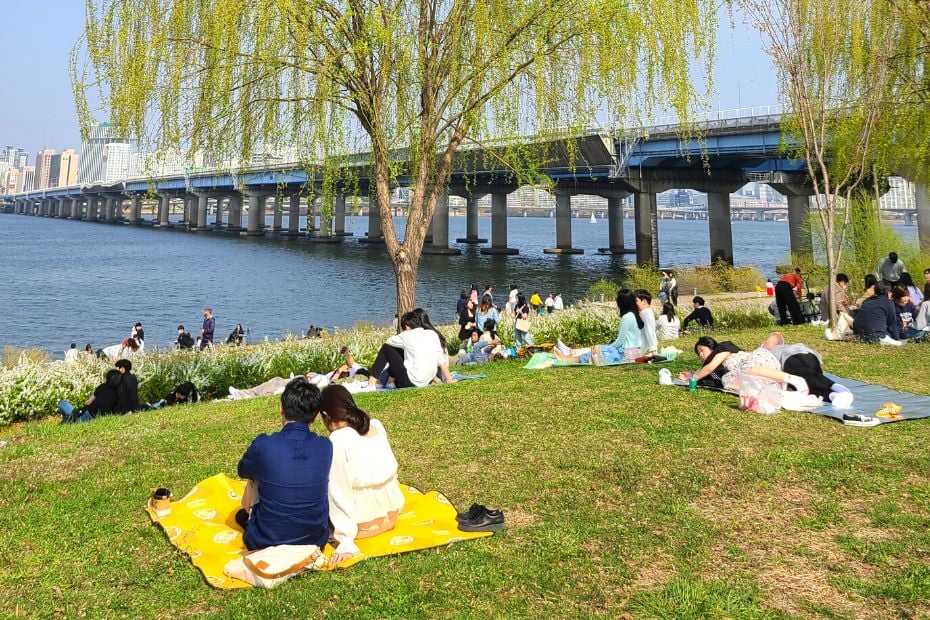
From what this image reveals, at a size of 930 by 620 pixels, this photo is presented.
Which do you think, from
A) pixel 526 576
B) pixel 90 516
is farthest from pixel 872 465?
pixel 90 516

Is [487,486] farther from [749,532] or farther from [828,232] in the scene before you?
[828,232]

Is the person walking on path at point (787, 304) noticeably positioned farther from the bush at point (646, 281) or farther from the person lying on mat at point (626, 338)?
the bush at point (646, 281)

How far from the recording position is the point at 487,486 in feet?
20.6

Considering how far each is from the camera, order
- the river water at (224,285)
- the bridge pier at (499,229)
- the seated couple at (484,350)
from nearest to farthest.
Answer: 1. the seated couple at (484,350)
2. the river water at (224,285)
3. the bridge pier at (499,229)

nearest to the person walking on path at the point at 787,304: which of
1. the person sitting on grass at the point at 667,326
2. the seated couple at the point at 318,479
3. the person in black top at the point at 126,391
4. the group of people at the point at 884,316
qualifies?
the group of people at the point at 884,316

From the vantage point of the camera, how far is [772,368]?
877 cm

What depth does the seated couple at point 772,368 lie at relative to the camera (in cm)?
871

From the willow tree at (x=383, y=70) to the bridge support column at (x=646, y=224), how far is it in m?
46.6

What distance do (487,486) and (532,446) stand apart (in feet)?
4.01

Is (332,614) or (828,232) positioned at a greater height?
(828,232)

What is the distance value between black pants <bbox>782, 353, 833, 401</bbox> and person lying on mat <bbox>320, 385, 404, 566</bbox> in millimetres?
6113

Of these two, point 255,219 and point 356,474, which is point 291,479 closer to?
point 356,474

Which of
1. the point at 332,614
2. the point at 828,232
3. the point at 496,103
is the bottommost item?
the point at 332,614

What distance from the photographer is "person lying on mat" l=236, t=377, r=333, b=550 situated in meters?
4.67
